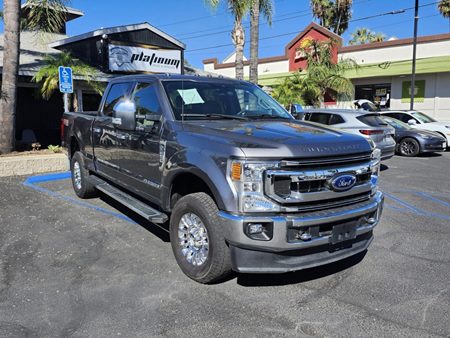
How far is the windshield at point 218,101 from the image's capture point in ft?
15.5

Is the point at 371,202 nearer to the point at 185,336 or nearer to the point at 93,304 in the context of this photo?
the point at 185,336

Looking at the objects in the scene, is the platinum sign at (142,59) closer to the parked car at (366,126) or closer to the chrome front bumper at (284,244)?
the parked car at (366,126)

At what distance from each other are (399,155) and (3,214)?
41.5 ft

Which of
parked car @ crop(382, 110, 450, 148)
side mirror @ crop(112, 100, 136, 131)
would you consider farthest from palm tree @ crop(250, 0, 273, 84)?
side mirror @ crop(112, 100, 136, 131)

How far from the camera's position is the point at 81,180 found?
7.21 metres

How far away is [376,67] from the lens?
77.0 ft

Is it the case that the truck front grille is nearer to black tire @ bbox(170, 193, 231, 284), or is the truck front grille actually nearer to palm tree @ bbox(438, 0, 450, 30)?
black tire @ bbox(170, 193, 231, 284)

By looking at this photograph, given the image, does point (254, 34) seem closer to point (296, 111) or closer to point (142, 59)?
point (142, 59)

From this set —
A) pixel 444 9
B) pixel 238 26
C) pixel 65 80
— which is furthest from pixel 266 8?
pixel 444 9

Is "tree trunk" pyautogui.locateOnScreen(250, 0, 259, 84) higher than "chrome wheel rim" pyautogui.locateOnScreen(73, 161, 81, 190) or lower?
higher

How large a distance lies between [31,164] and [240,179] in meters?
7.79

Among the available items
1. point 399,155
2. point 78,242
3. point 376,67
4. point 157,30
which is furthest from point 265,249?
point 376,67

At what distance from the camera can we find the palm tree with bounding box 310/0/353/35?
3506cm

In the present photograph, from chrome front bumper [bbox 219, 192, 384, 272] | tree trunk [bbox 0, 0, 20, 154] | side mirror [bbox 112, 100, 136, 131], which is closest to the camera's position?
chrome front bumper [bbox 219, 192, 384, 272]
